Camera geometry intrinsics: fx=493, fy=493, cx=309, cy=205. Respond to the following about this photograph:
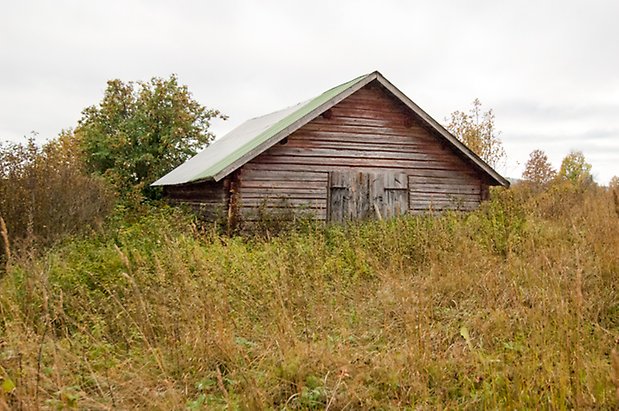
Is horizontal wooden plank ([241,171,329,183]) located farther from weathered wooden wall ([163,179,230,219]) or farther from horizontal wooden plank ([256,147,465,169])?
weathered wooden wall ([163,179,230,219])

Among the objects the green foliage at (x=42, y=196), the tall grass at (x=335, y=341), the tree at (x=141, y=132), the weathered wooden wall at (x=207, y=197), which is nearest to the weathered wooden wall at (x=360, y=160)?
the weathered wooden wall at (x=207, y=197)

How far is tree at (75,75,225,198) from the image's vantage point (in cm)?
2448

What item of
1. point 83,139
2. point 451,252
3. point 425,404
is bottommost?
point 425,404

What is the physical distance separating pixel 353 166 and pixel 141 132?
15.4 metres

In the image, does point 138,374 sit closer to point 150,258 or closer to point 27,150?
point 150,258

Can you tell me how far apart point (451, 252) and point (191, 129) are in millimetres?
21884

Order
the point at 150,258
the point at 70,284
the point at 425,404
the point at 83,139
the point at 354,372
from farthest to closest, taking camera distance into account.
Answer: the point at 83,139
the point at 150,258
the point at 70,284
the point at 354,372
the point at 425,404

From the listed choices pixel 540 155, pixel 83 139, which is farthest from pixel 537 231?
pixel 540 155

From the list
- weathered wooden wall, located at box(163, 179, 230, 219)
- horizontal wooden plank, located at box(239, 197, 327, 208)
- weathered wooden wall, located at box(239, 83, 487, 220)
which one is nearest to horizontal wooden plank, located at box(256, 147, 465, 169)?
weathered wooden wall, located at box(239, 83, 487, 220)

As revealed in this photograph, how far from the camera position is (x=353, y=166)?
1328 centimetres

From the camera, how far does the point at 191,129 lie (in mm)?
26141

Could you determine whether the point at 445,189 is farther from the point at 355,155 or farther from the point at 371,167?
the point at 355,155

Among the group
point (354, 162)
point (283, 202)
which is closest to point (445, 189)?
point (354, 162)

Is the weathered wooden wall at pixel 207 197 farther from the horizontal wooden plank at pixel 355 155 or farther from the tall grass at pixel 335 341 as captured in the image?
the tall grass at pixel 335 341
